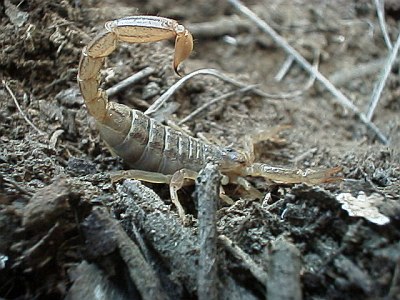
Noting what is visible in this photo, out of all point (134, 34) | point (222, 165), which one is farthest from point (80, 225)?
point (222, 165)

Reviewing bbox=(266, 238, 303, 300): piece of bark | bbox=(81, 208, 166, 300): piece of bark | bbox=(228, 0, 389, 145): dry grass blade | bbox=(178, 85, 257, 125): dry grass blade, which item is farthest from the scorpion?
bbox=(228, 0, 389, 145): dry grass blade

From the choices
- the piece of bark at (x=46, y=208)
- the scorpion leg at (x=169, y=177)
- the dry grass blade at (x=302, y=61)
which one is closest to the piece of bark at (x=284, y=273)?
the piece of bark at (x=46, y=208)

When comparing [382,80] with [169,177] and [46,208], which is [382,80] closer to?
[169,177]

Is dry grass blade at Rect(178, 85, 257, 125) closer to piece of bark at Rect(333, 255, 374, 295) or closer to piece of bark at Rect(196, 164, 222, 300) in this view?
piece of bark at Rect(196, 164, 222, 300)

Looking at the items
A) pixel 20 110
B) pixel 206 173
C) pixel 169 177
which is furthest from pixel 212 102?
pixel 206 173

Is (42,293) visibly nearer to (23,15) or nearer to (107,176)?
(107,176)

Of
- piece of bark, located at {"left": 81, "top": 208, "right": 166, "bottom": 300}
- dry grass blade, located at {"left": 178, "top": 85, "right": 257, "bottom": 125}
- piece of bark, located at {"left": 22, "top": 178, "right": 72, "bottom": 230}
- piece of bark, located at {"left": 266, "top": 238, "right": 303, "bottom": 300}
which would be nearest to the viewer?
piece of bark, located at {"left": 266, "top": 238, "right": 303, "bottom": 300}
